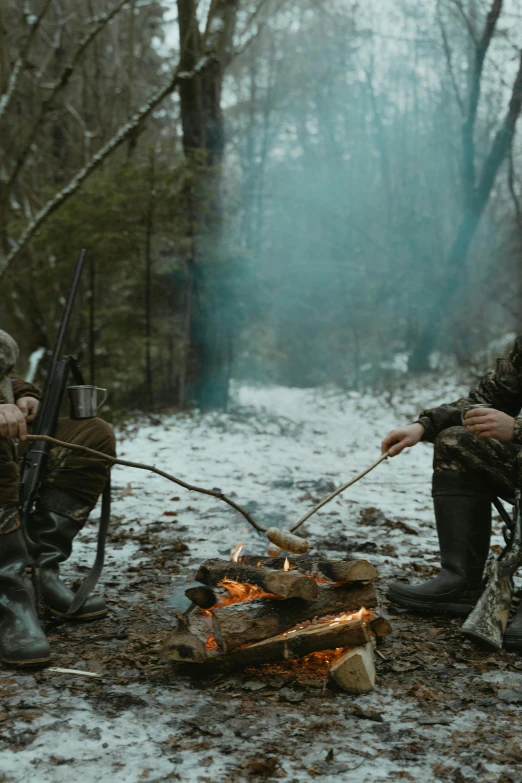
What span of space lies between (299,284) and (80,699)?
62.0 feet

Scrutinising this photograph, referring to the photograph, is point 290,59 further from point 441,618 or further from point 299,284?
point 441,618

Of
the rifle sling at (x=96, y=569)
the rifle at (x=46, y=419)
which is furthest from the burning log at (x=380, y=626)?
the rifle at (x=46, y=419)

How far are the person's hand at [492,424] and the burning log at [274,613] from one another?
86 centimetres

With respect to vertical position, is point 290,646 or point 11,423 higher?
point 11,423

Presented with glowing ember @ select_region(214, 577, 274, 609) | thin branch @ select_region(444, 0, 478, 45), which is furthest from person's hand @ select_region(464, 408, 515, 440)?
thin branch @ select_region(444, 0, 478, 45)

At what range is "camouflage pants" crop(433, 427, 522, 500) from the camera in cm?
300

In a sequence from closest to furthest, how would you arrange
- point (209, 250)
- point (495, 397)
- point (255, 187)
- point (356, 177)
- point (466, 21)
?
point (495, 397) → point (209, 250) → point (466, 21) → point (356, 177) → point (255, 187)

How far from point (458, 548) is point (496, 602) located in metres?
0.42

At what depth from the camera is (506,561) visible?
2.80 meters

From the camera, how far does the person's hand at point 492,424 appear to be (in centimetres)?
295

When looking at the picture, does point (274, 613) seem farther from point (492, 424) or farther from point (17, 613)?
point (492, 424)

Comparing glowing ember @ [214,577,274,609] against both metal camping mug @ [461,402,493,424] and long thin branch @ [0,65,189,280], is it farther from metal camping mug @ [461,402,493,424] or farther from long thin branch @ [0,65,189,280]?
long thin branch @ [0,65,189,280]

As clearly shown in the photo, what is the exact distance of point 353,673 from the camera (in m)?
2.38

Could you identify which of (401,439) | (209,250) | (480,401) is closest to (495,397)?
(480,401)
